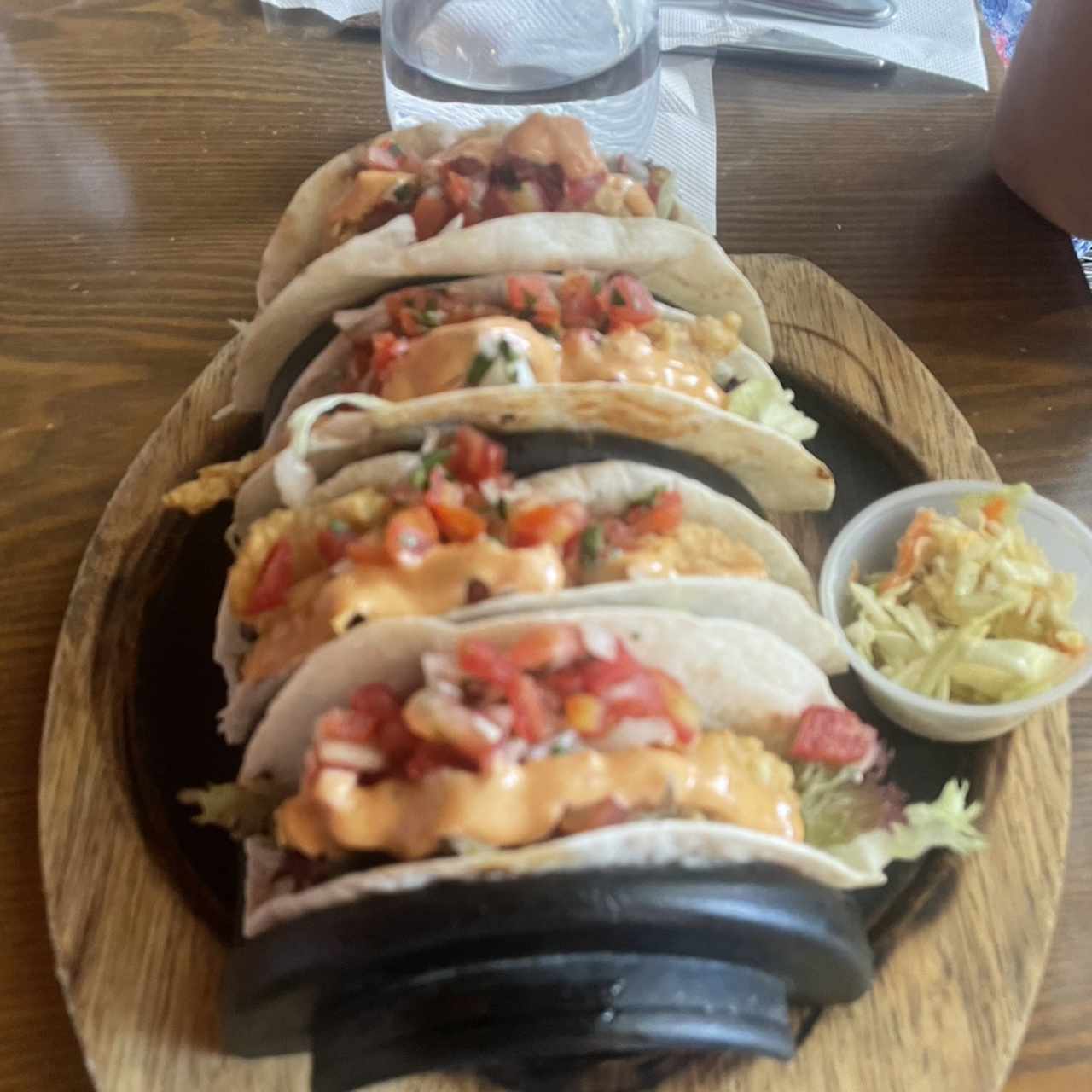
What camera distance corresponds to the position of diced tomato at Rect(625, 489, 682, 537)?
130cm

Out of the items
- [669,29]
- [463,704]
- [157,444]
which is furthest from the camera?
[669,29]

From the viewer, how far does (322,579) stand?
1.25 meters

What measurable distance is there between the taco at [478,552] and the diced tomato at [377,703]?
0.24ft

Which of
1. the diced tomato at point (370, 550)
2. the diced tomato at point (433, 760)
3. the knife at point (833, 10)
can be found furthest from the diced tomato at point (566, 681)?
the knife at point (833, 10)

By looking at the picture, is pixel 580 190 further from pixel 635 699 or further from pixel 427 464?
pixel 635 699

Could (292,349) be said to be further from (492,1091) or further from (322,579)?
(492,1091)

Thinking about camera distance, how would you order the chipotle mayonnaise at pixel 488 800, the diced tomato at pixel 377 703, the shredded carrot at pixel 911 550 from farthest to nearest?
1. the shredded carrot at pixel 911 550
2. the diced tomato at pixel 377 703
3. the chipotle mayonnaise at pixel 488 800

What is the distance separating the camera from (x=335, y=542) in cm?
127

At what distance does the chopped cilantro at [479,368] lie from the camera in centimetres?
132

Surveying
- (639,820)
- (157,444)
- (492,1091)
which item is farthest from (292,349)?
(492,1091)

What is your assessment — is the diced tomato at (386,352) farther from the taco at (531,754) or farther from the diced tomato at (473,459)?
the taco at (531,754)

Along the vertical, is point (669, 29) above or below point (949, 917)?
above

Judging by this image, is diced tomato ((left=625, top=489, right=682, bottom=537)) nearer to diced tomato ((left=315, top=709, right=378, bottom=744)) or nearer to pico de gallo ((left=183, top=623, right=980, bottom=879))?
pico de gallo ((left=183, top=623, right=980, bottom=879))

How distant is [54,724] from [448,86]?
63.8 inches
